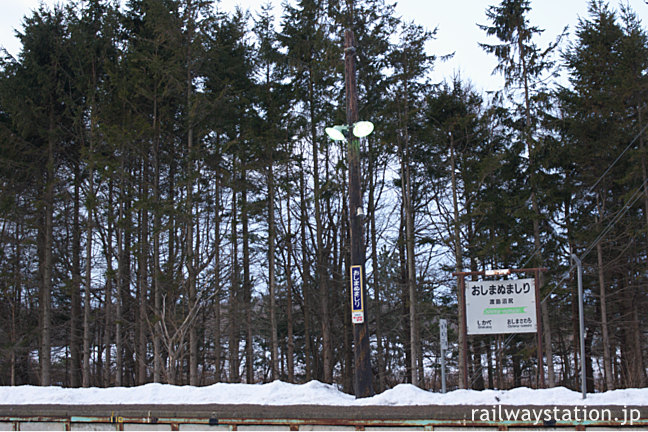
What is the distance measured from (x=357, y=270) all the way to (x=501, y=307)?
177 inches

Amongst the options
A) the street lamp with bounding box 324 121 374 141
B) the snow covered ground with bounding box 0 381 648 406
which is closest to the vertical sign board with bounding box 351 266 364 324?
the snow covered ground with bounding box 0 381 648 406

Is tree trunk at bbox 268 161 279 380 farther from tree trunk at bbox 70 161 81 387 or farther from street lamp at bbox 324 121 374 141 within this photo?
street lamp at bbox 324 121 374 141

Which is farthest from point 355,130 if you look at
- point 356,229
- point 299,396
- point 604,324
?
point 604,324

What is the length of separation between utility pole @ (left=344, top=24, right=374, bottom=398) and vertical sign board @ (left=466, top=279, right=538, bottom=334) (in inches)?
152

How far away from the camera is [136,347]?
25688mm

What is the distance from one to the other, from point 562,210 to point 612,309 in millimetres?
4995

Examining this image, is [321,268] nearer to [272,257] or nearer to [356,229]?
[272,257]

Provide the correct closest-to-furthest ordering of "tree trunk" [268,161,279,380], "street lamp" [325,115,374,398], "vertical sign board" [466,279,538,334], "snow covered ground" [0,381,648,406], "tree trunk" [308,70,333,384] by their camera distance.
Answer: "snow covered ground" [0,381,648,406] < "street lamp" [325,115,374,398] < "vertical sign board" [466,279,538,334] < "tree trunk" [268,161,279,380] < "tree trunk" [308,70,333,384]

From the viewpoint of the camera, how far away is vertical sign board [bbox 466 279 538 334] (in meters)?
11.6

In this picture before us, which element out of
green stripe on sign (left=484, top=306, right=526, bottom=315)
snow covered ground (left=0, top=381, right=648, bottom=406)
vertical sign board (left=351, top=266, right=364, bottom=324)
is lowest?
snow covered ground (left=0, top=381, right=648, bottom=406)

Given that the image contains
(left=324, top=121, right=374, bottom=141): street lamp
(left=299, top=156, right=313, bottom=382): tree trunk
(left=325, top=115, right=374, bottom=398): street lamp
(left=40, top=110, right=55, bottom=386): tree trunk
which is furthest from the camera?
(left=299, top=156, right=313, bottom=382): tree trunk

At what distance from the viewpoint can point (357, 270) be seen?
8.92m

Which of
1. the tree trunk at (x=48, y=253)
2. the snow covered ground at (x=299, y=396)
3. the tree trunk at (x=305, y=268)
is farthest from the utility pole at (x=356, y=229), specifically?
the tree trunk at (x=48, y=253)

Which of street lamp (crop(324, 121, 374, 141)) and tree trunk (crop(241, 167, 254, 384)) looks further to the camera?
tree trunk (crop(241, 167, 254, 384))
